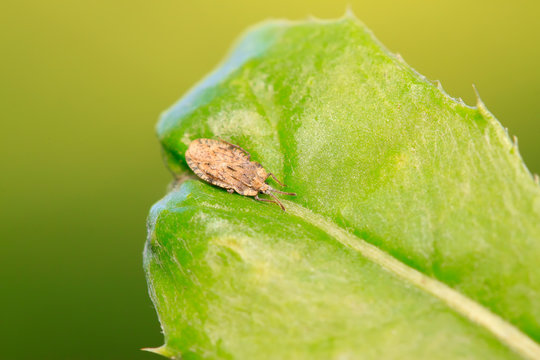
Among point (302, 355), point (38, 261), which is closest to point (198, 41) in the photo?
point (38, 261)

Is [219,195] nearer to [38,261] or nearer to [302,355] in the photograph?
[302,355]

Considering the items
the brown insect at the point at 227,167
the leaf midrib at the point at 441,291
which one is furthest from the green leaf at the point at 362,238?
the brown insect at the point at 227,167

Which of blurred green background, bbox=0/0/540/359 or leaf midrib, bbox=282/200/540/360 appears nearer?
leaf midrib, bbox=282/200/540/360

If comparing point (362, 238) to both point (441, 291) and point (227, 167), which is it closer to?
point (441, 291)

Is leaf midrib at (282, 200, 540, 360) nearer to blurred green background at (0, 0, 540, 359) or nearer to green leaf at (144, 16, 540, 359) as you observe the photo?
green leaf at (144, 16, 540, 359)

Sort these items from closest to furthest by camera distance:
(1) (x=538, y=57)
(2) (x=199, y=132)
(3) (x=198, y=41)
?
(2) (x=199, y=132) → (1) (x=538, y=57) → (3) (x=198, y=41)

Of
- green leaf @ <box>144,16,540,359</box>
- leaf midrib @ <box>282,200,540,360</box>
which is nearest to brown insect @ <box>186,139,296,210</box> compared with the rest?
green leaf @ <box>144,16,540,359</box>

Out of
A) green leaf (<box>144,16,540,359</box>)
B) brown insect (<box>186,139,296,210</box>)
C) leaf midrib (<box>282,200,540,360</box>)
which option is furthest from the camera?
brown insect (<box>186,139,296,210</box>)

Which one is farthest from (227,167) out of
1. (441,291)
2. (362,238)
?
(441,291)
